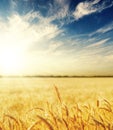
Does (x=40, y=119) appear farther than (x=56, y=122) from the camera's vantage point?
No

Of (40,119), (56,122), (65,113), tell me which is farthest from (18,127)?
(40,119)

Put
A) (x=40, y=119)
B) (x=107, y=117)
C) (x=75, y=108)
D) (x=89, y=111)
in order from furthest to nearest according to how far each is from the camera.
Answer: (x=107, y=117), (x=89, y=111), (x=75, y=108), (x=40, y=119)

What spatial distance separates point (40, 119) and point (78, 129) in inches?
23.8

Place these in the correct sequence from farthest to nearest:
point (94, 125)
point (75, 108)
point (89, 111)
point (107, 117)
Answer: point (107, 117)
point (89, 111)
point (75, 108)
point (94, 125)

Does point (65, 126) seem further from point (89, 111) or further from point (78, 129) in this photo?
point (89, 111)

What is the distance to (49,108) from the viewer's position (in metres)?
1.85

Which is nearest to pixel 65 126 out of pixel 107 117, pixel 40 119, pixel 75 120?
pixel 75 120

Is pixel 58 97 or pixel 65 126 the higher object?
pixel 58 97

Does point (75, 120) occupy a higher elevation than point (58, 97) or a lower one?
lower

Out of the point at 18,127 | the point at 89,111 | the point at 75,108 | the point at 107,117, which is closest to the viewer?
the point at 18,127

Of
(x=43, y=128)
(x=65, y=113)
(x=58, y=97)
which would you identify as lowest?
(x=43, y=128)

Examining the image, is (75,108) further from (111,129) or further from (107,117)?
(107,117)

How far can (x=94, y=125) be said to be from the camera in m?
1.75

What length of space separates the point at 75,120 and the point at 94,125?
145 mm
